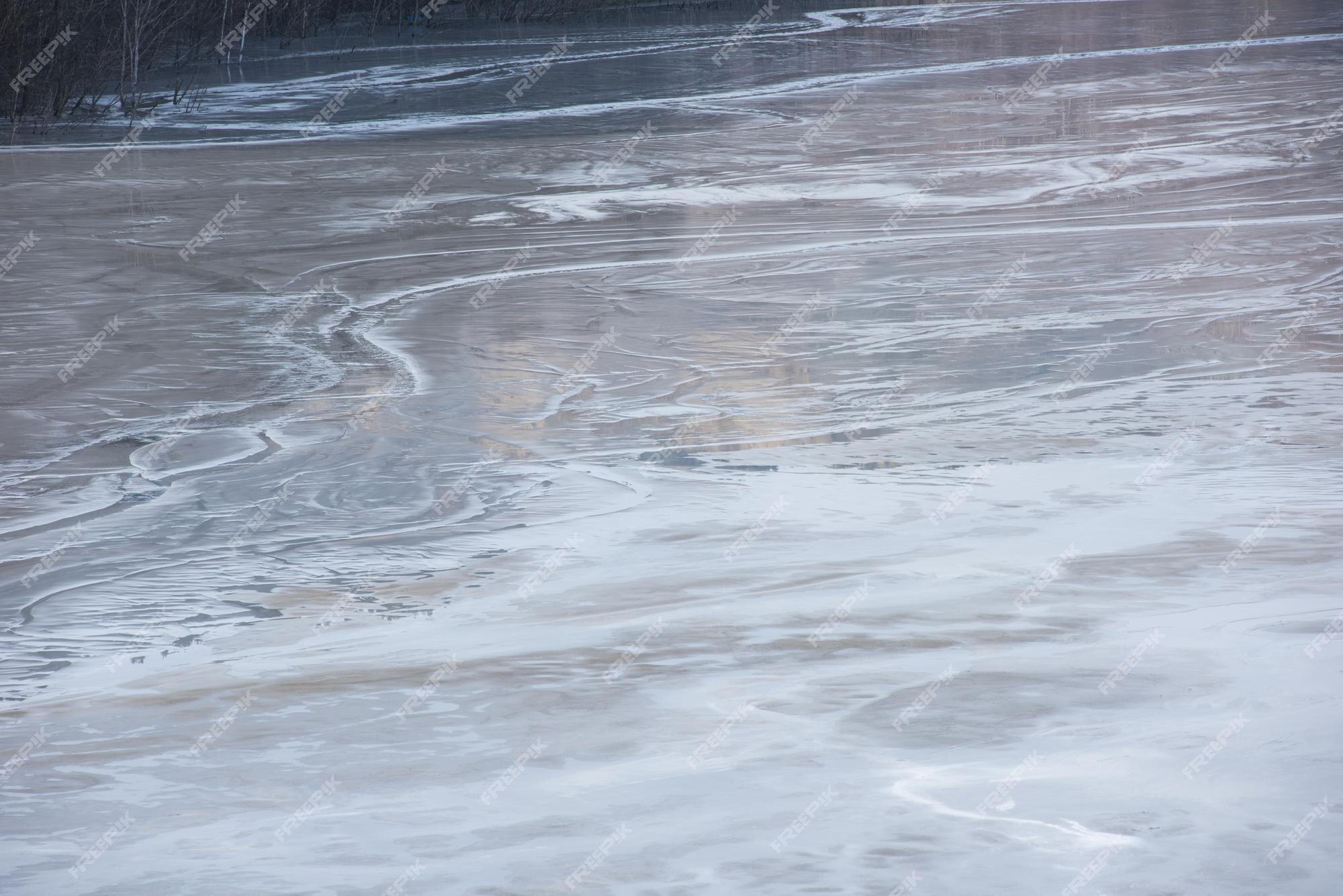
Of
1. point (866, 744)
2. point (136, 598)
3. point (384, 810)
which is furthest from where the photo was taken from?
point (136, 598)

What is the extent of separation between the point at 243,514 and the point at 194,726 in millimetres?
1420

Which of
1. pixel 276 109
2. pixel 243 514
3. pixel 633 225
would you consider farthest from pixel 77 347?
pixel 276 109

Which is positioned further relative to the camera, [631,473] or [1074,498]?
[631,473]

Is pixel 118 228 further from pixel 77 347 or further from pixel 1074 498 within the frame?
pixel 1074 498

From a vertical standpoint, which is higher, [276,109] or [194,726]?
[276,109]

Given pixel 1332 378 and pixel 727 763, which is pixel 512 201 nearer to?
pixel 1332 378

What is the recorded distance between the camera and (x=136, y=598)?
12.6 ft

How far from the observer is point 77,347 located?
21.8 feet

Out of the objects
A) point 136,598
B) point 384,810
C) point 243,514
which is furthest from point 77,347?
point 384,810

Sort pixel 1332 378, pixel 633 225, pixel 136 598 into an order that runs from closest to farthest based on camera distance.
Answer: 1. pixel 136 598
2. pixel 1332 378
3. pixel 633 225

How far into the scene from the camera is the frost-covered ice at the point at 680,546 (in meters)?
2.64

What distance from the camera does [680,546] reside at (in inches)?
163

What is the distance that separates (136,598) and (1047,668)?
6.78 ft

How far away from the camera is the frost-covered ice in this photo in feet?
8.67
